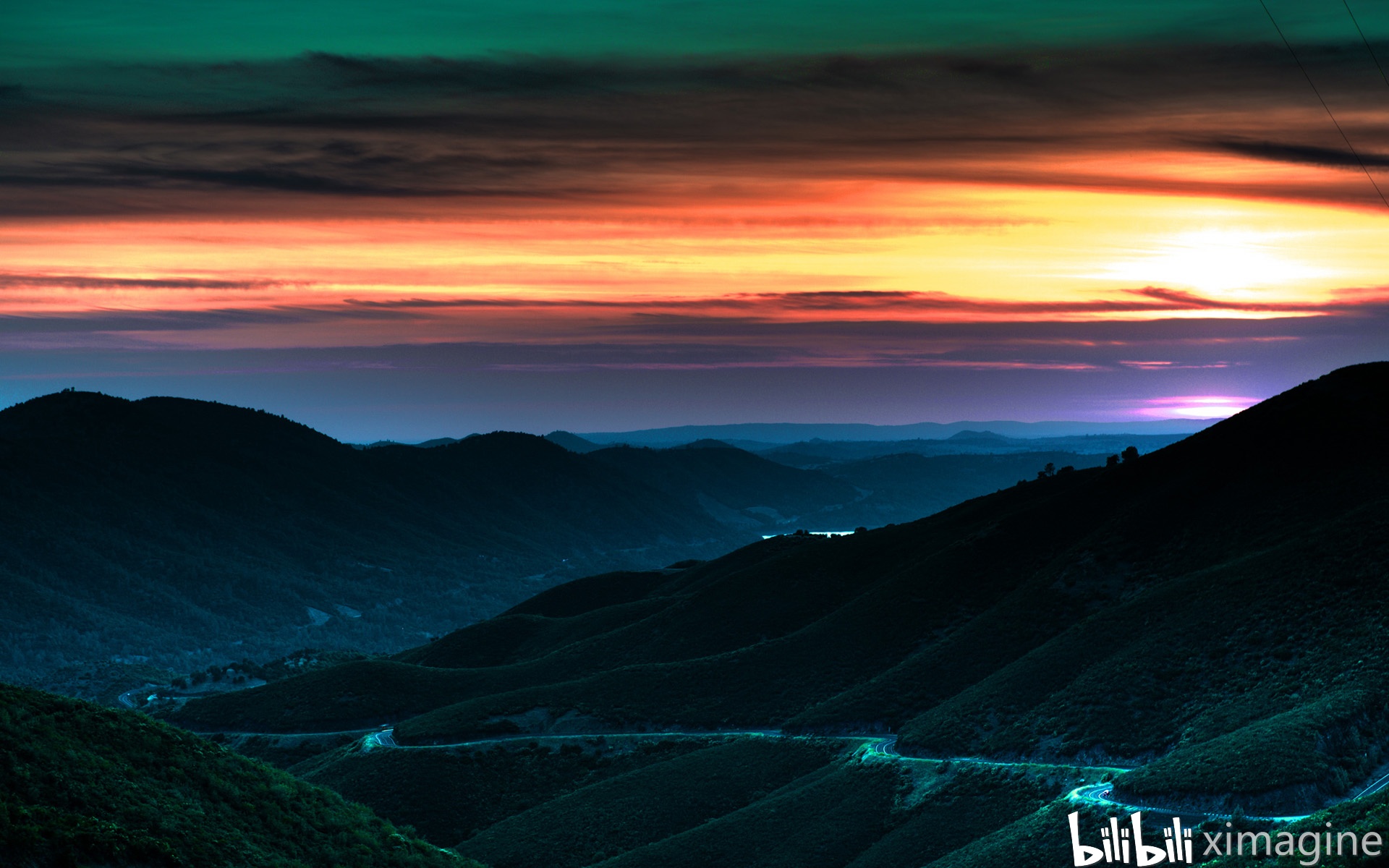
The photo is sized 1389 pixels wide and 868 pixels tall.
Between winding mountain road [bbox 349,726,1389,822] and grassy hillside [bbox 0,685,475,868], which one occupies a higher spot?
grassy hillside [bbox 0,685,475,868]

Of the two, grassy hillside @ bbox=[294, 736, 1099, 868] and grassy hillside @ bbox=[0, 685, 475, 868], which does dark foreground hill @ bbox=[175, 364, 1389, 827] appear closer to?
grassy hillside @ bbox=[294, 736, 1099, 868]

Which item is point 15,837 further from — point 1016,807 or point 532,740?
point 532,740

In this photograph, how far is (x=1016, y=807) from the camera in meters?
78.1

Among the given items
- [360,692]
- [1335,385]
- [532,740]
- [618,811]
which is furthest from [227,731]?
[1335,385]

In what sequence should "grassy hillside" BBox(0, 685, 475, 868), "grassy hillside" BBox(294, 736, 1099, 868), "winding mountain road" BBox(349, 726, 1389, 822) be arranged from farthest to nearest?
"grassy hillside" BBox(294, 736, 1099, 868) → "winding mountain road" BBox(349, 726, 1389, 822) → "grassy hillside" BBox(0, 685, 475, 868)

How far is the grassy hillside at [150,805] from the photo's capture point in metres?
49.2

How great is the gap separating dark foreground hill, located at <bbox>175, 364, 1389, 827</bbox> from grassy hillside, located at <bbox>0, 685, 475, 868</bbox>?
44.1 metres

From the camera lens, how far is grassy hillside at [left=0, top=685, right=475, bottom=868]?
49250 millimetres

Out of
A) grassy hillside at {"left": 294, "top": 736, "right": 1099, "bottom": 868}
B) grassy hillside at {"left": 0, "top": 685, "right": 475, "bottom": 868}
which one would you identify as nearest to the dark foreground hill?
grassy hillside at {"left": 294, "top": 736, "right": 1099, "bottom": 868}

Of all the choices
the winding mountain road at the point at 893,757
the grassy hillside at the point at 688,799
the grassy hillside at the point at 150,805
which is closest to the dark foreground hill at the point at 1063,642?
the winding mountain road at the point at 893,757

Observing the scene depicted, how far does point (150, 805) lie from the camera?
188 ft

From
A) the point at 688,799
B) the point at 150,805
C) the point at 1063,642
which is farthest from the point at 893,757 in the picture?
the point at 150,805

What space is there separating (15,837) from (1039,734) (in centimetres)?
6587

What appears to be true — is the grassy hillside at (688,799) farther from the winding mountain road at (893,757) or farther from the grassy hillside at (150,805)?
the grassy hillside at (150,805)
